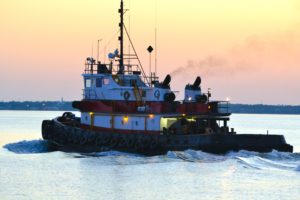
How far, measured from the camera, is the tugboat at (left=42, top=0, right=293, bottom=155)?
4512 centimetres

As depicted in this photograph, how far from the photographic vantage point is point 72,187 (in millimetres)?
37531

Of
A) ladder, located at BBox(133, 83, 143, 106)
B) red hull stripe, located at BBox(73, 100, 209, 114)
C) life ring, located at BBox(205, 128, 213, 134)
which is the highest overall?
ladder, located at BBox(133, 83, 143, 106)

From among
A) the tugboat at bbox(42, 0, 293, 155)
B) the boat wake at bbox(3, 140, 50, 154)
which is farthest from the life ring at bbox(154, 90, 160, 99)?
the boat wake at bbox(3, 140, 50, 154)

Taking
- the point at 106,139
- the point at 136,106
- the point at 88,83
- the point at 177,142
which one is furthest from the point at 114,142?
the point at 88,83

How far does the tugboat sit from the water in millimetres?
643

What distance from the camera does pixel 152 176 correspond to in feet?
133

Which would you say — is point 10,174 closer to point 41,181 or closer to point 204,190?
point 41,181

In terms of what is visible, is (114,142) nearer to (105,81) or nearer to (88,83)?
(105,81)

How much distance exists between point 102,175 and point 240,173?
773 centimetres

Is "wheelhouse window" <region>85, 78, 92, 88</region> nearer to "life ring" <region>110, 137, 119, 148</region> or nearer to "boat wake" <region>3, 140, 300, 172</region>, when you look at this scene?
"life ring" <region>110, 137, 119, 148</region>

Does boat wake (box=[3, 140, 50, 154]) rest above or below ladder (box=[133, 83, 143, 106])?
below

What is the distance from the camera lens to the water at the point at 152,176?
117 feet

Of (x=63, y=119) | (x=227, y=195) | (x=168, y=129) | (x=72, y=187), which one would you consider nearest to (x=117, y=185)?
(x=72, y=187)

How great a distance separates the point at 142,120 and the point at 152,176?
6338mm
